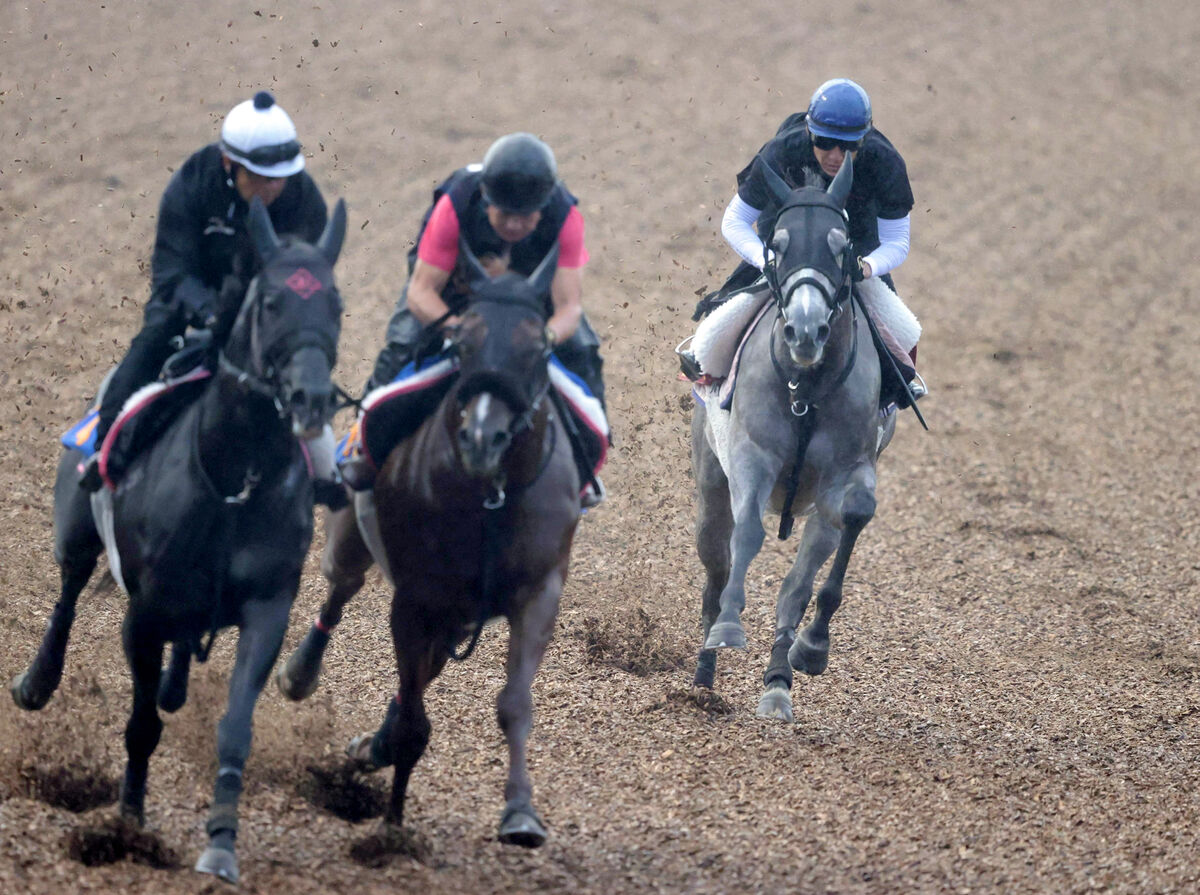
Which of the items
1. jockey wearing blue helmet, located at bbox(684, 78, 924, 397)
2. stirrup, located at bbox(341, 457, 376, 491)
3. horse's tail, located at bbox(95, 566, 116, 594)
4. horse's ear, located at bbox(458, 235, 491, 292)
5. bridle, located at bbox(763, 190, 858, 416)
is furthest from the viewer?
jockey wearing blue helmet, located at bbox(684, 78, 924, 397)

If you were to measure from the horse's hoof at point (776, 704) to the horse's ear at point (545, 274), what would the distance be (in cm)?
350

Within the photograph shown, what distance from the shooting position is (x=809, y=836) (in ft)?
21.7

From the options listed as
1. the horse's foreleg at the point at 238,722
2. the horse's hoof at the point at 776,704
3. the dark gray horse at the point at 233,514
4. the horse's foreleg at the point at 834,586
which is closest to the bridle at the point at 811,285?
the horse's foreleg at the point at 834,586

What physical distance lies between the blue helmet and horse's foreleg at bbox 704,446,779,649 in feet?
5.85

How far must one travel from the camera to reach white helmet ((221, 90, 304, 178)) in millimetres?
Result: 5746

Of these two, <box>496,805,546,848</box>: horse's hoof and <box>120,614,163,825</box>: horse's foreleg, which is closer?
<box>496,805,546,848</box>: horse's hoof

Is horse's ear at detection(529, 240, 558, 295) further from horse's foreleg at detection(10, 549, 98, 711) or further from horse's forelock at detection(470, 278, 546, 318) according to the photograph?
horse's foreleg at detection(10, 549, 98, 711)

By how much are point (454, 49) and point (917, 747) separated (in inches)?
651

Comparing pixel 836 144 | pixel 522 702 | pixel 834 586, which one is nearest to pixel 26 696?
pixel 522 702

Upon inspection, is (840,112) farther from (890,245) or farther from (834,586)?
(834,586)

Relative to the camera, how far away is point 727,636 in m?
7.86

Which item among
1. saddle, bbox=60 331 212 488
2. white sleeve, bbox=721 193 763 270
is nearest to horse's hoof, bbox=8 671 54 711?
saddle, bbox=60 331 212 488

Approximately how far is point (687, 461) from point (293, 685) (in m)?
6.50

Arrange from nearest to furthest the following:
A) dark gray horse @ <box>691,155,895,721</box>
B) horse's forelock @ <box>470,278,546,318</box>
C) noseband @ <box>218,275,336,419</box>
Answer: noseband @ <box>218,275,336,419</box>, horse's forelock @ <box>470,278,546,318</box>, dark gray horse @ <box>691,155,895,721</box>
